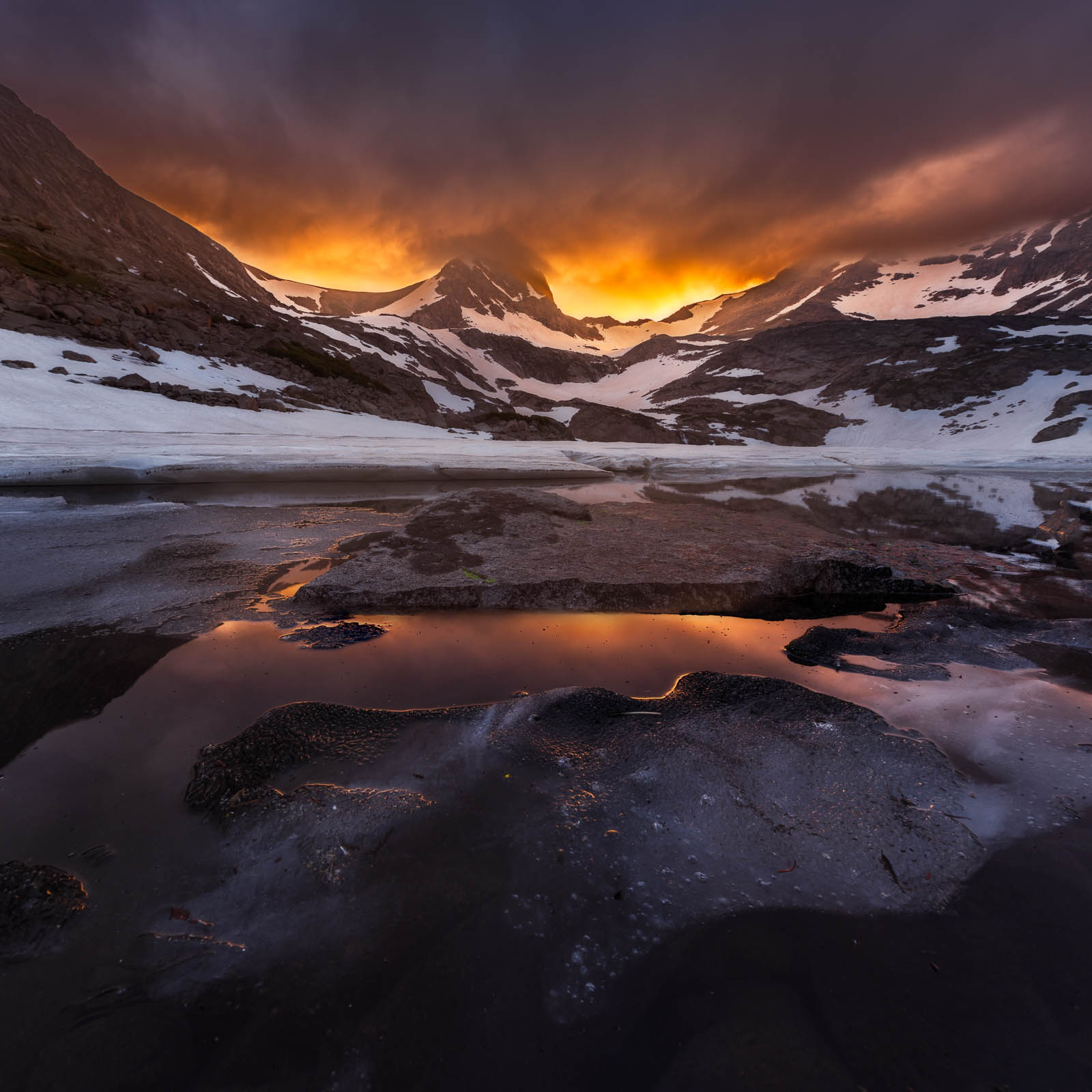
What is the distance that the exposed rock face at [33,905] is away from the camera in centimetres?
236

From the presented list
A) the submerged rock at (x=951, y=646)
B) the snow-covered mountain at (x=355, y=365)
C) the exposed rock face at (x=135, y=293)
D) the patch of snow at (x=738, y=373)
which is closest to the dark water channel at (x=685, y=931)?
the submerged rock at (x=951, y=646)

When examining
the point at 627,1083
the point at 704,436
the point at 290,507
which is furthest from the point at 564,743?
the point at 704,436

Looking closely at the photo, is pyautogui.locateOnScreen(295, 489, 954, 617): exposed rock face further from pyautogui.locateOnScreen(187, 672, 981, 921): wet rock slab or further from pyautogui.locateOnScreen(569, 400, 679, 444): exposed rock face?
pyautogui.locateOnScreen(569, 400, 679, 444): exposed rock face

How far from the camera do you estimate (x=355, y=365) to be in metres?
88.6

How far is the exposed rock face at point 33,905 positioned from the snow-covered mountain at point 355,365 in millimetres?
40318

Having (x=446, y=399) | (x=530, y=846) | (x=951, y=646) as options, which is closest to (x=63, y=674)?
(x=530, y=846)

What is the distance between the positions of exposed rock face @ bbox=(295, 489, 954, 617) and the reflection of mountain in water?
1838 millimetres

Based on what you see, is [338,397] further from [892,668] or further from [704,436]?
[892,668]

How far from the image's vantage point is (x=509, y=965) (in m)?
2.34

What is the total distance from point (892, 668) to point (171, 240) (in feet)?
538

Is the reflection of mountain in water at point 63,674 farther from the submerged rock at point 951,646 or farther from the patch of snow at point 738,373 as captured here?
the patch of snow at point 738,373

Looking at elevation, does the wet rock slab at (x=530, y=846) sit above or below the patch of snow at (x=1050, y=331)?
below

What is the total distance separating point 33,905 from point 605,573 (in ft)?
21.5

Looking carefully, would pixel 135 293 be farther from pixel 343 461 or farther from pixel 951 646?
pixel 951 646
